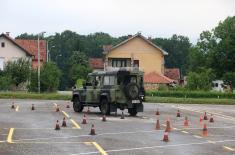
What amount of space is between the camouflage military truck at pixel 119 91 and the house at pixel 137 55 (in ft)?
189

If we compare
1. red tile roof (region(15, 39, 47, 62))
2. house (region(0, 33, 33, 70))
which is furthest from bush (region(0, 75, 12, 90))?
red tile roof (region(15, 39, 47, 62))

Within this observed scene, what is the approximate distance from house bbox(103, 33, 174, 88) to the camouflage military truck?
2266 inches

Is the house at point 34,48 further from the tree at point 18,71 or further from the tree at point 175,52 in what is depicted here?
the tree at point 175,52

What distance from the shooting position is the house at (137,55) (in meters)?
92.7

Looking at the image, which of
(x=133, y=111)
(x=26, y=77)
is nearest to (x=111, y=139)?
(x=133, y=111)

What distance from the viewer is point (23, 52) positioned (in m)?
89.8

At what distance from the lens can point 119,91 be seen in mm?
32656

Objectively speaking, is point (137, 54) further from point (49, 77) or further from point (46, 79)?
point (46, 79)

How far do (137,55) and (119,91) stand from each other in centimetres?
6098

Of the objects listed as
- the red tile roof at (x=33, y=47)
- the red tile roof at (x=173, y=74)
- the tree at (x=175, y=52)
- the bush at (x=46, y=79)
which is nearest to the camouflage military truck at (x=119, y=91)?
the bush at (x=46, y=79)

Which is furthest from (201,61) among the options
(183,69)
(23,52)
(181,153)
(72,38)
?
(181,153)

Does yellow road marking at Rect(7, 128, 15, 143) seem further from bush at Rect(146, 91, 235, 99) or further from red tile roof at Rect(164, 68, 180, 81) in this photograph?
red tile roof at Rect(164, 68, 180, 81)

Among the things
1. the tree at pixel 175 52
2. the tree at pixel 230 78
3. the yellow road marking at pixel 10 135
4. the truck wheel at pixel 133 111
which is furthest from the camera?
the tree at pixel 175 52

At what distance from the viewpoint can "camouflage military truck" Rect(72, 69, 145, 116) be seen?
32.6 metres
